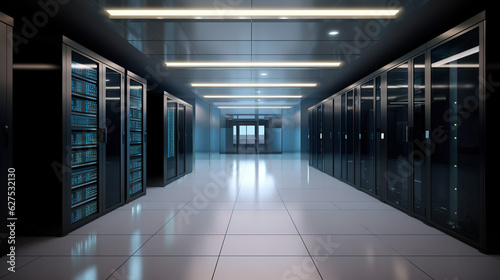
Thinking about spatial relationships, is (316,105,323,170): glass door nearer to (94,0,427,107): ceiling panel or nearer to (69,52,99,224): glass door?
(94,0,427,107): ceiling panel

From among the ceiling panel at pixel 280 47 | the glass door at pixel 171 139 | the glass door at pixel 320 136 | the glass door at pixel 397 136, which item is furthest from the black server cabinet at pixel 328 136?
the glass door at pixel 171 139

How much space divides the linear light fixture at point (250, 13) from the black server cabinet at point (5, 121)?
1436 millimetres

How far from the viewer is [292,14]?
394 cm

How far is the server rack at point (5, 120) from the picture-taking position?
102 inches

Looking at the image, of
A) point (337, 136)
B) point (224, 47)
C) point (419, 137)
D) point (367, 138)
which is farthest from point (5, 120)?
point (337, 136)

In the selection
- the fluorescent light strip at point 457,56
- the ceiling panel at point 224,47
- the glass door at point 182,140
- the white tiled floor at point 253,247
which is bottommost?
the white tiled floor at point 253,247

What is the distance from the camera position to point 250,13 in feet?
12.9

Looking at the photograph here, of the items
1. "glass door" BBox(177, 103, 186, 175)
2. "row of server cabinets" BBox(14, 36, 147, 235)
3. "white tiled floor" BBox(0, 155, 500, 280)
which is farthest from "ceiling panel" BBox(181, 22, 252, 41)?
"glass door" BBox(177, 103, 186, 175)

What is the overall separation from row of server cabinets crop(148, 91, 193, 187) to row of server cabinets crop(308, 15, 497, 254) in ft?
14.3

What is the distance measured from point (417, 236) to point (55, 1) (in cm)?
518

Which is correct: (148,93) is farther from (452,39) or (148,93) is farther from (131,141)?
(452,39)

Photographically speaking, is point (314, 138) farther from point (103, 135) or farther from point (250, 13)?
point (103, 135)

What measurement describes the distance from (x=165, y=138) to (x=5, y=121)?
3821 mm

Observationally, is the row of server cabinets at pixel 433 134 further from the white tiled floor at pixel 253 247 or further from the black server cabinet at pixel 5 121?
the black server cabinet at pixel 5 121
